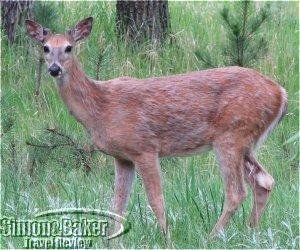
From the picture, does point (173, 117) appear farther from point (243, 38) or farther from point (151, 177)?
point (243, 38)

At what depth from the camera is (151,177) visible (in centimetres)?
729

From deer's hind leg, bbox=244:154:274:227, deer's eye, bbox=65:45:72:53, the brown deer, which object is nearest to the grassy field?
deer's hind leg, bbox=244:154:274:227

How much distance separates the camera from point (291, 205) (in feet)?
24.1

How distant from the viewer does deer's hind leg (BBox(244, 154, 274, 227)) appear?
7516 mm

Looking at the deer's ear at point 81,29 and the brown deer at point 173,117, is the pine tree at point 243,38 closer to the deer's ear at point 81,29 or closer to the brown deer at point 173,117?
the deer's ear at point 81,29

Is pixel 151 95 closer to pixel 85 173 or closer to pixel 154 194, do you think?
pixel 154 194

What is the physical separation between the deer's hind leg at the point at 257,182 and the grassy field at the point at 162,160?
0.09 meters

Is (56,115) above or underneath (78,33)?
underneath

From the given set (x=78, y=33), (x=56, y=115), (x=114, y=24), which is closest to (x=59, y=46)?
(x=78, y=33)

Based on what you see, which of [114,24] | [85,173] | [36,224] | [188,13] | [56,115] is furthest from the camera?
[188,13]

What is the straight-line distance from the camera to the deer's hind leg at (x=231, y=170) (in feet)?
24.1

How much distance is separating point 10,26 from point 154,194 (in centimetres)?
519

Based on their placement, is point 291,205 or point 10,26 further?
point 10,26

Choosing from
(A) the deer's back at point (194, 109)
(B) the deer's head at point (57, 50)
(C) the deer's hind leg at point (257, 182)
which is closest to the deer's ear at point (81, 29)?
(B) the deer's head at point (57, 50)
